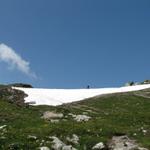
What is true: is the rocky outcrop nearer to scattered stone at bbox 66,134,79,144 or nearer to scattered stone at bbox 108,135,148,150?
scattered stone at bbox 66,134,79,144

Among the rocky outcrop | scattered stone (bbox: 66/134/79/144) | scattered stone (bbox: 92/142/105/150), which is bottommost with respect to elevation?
scattered stone (bbox: 92/142/105/150)

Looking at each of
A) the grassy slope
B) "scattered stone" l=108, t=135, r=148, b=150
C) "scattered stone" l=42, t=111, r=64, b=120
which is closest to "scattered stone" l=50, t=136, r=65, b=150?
the grassy slope

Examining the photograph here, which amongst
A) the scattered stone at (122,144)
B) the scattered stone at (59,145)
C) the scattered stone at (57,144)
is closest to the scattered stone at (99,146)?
the scattered stone at (122,144)

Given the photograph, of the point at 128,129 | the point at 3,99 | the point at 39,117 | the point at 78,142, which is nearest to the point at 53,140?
the point at 78,142

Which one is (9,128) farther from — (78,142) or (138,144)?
(138,144)

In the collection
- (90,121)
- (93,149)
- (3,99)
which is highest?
(3,99)

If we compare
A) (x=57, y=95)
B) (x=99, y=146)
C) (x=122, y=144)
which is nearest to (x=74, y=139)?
(x=99, y=146)

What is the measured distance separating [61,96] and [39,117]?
81.5ft

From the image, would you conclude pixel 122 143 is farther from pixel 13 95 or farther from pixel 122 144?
pixel 13 95

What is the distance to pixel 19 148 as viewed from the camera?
144 feet

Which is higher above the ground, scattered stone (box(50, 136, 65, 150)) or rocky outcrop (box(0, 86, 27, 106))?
rocky outcrop (box(0, 86, 27, 106))

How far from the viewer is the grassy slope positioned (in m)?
47.8

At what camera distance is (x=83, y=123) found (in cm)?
5612

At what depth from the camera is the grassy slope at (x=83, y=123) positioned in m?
47.8
